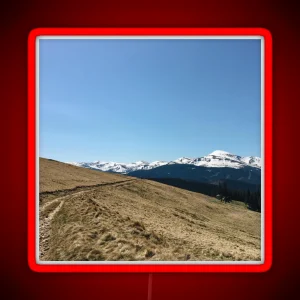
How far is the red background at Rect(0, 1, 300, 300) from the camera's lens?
2.24m

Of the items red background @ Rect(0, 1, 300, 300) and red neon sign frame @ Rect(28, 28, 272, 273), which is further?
red background @ Rect(0, 1, 300, 300)

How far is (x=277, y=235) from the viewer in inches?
89.6

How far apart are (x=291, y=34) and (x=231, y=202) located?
3.85m
